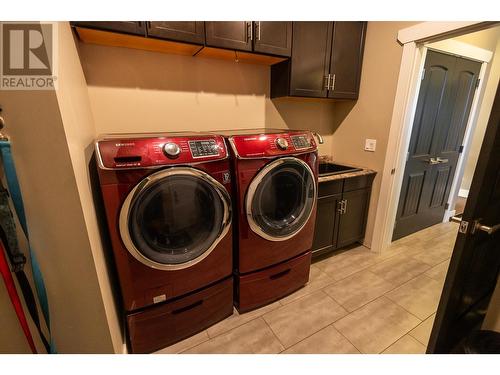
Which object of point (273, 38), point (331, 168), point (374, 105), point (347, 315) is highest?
point (273, 38)

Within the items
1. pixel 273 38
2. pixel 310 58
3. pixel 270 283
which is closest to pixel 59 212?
pixel 270 283

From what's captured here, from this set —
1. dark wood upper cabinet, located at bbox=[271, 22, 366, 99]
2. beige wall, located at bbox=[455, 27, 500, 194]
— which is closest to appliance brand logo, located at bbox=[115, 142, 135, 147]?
dark wood upper cabinet, located at bbox=[271, 22, 366, 99]

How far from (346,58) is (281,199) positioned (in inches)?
59.9

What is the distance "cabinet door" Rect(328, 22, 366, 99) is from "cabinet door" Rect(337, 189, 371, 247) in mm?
961

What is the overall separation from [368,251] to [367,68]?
182 cm

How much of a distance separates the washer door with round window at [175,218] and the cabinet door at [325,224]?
1.00 meters

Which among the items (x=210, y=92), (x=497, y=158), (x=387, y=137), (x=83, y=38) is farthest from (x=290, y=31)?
(x=497, y=158)

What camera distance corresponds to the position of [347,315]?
158 centimetres

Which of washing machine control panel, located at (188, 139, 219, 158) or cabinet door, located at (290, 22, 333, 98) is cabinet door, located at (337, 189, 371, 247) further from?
washing machine control panel, located at (188, 139, 219, 158)

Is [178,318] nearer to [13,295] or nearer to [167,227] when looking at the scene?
[167,227]

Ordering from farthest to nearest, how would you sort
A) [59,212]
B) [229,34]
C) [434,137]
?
[434,137] → [229,34] → [59,212]

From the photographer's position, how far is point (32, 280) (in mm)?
921

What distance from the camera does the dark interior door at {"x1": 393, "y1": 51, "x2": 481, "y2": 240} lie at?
2211 mm

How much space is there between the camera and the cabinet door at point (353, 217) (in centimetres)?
215
